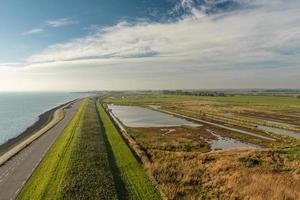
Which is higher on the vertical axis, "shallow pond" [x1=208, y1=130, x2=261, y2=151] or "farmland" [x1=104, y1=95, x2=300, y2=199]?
"farmland" [x1=104, y1=95, x2=300, y2=199]

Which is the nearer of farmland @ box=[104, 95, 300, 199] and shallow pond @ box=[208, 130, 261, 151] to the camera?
farmland @ box=[104, 95, 300, 199]

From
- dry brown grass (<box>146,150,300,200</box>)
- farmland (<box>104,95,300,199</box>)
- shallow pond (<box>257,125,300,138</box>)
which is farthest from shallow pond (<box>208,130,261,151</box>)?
shallow pond (<box>257,125,300,138</box>)

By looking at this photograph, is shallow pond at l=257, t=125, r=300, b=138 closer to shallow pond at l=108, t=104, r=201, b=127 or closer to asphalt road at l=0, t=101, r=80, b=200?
shallow pond at l=108, t=104, r=201, b=127

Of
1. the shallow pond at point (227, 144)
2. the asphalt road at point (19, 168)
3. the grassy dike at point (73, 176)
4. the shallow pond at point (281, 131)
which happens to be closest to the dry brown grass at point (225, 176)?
the grassy dike at point (73, 176)

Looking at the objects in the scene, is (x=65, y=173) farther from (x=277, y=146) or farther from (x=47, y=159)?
(x=277, y=146)

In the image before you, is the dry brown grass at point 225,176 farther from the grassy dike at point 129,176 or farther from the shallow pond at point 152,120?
the shallow pond at point 152,120

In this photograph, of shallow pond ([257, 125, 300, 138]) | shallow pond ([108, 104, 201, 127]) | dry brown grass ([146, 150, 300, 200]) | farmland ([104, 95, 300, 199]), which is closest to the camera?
dry brown grass ([146, 150, 300, 200])
